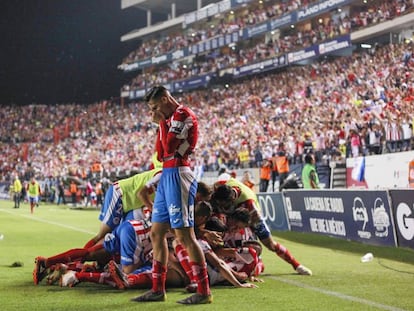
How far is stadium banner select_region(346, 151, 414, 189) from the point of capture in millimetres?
18156

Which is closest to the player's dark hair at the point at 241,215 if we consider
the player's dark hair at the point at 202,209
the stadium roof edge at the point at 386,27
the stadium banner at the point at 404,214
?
the player's dark hair at the point at 202,209

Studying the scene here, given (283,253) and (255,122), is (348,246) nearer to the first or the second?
(283,253)

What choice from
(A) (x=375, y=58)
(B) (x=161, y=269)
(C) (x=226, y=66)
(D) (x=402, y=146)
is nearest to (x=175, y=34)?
(C) (x=226, y=66)

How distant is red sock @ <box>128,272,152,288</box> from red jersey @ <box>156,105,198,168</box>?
155cm

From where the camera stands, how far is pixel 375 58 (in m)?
33.9

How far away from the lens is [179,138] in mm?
6152

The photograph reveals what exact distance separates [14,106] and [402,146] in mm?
57183

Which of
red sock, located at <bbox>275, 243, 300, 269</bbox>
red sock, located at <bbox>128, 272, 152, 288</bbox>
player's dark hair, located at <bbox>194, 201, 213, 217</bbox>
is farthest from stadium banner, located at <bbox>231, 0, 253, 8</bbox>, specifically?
player's dark hair, located at <bbox>194, 201, 213, 217</bbox>

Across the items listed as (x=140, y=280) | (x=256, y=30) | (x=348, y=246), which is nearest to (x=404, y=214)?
(x=348, y=246)

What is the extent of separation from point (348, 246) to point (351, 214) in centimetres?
89

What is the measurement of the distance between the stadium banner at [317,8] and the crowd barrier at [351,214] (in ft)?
87.2

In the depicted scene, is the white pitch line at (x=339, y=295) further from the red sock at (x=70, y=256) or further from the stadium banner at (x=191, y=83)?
the stadium banner at (x=191, y=83)

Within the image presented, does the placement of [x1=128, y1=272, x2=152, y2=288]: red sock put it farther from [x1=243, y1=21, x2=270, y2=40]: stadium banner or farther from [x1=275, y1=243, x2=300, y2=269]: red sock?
[x1=243, y1=21, x2=270, y2=40]: stadium banner

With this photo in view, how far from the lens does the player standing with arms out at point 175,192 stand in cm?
611
